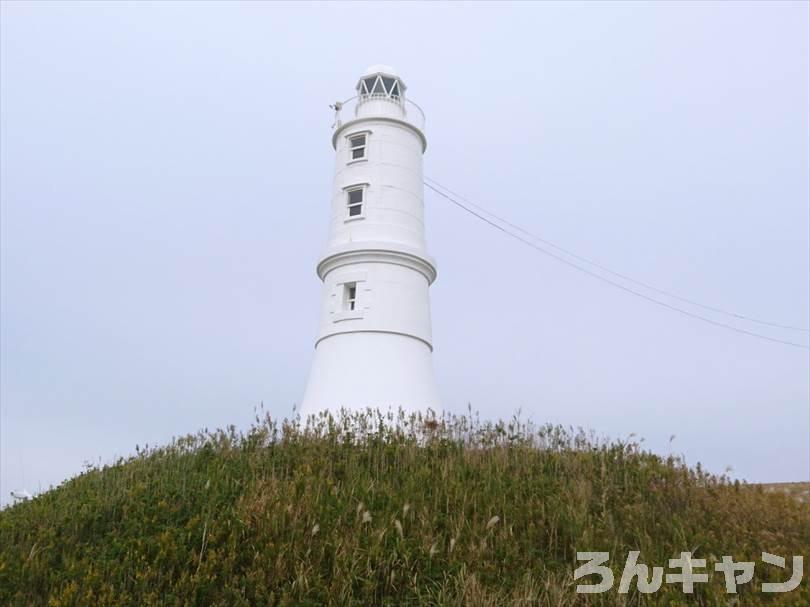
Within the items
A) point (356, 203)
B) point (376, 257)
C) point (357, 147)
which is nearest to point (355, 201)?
point (356, 203)

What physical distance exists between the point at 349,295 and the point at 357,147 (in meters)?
4.63

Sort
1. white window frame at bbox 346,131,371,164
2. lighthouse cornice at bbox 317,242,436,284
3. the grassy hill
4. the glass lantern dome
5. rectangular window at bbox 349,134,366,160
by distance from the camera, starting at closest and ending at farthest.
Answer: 1. the grassy hill
2. lighthouse cornice at bbox 317,242,436,284
3. white window frame at bbox 346,131,371,164
4. rectangular window at bbox 349,134,366,160
5. the glass lantern dome

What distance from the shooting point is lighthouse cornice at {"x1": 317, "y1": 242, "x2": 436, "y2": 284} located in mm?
16641

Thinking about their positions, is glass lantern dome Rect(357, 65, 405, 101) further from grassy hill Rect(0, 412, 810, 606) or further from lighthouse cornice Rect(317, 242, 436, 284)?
grassy hill Rect(0, 412, 810, 606)

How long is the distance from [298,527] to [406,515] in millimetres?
1162

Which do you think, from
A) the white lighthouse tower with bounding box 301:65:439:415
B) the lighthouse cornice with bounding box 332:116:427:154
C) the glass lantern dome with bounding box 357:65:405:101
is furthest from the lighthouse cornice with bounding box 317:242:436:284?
the glass lantern dome with bounding box 357:65:405:101

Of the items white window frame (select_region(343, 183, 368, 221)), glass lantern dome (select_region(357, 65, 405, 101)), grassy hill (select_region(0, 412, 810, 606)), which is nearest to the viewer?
grassy hill (select_region(0, 412, 810, 606))

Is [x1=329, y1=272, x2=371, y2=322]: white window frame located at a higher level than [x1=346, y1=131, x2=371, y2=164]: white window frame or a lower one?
lower

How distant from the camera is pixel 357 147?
1866cm

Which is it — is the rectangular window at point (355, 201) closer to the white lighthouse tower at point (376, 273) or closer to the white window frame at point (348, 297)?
the white lighthouse tower at point (376, 273)

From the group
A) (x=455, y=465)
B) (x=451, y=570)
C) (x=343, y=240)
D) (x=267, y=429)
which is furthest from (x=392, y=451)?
(x=343, y=240)

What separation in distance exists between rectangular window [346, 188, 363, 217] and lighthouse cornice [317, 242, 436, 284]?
1.28 m

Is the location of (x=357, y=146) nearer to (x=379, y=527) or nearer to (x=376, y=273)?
(x=376, y=273)

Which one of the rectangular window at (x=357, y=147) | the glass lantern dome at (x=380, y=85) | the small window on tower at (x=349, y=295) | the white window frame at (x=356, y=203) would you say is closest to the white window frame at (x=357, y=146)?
the rectangular window at (x=357, y=147)
